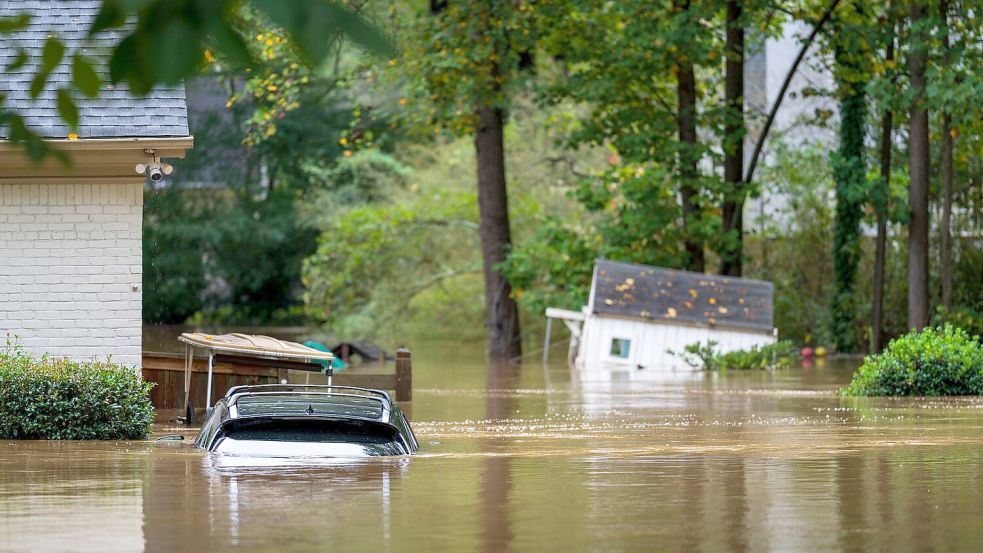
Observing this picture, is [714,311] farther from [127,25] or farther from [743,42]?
[127,25]

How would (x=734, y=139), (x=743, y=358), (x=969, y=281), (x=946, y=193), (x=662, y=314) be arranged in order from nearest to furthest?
(x=946, y=193), (x=743, y=358), (x=662, y=314), (x=734, y=139), (x=969, y=281)

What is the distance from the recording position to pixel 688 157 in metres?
33.4

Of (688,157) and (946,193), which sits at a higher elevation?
(688,157)

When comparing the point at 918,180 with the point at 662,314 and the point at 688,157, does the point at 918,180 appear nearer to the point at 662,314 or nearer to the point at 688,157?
the point at 662,314

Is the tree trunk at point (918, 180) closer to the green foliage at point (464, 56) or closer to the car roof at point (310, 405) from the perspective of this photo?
the green foliage at point (464, 56)

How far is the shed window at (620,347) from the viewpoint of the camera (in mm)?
32531

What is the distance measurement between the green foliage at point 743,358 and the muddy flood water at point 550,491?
12625 millimetres

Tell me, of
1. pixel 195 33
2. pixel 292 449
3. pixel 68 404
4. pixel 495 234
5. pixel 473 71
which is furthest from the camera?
pixel 495 234

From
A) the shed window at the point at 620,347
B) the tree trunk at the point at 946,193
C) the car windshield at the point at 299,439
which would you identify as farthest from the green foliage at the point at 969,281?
the car windshield at the point at 299,439

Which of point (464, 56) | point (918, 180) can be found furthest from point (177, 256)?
point (918, 180)

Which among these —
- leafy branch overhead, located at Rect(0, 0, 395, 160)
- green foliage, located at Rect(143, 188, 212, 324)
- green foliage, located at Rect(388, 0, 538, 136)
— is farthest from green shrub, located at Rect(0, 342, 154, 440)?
green foliage, located at Rect(143, 188, 212, 324)

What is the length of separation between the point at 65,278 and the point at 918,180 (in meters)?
16.1

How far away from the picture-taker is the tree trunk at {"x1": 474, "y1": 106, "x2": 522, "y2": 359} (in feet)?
120

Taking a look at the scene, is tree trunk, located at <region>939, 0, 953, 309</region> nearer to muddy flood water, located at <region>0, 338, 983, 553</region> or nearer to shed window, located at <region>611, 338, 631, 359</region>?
shed window, located at <region>611, 338, 631, 359</region>
